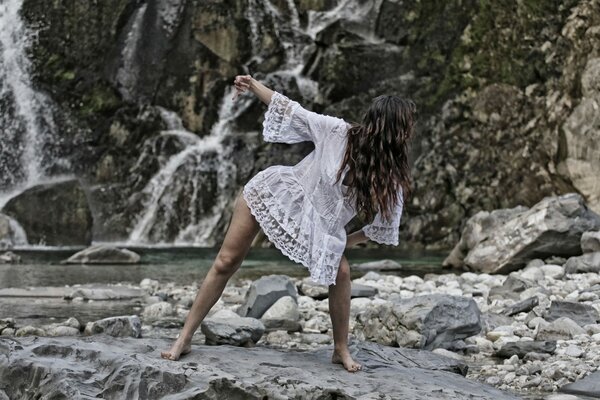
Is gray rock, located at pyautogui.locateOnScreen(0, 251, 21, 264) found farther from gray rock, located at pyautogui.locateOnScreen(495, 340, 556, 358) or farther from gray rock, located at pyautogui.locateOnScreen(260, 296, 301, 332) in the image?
gray rock, located at pyautogui.locateOnScreen(495, 340, 556, 358)

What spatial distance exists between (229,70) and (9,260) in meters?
13.1

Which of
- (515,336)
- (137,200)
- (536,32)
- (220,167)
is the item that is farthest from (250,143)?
(515,336)

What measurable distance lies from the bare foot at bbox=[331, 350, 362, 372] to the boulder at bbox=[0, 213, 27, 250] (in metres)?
18.4

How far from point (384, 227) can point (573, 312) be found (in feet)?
12.9

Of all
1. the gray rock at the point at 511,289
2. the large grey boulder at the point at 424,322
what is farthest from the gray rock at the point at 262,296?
the gray rock at the point at 511,289

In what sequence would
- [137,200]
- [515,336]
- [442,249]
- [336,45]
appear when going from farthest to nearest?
1. [336,45]
2. [137,200]
3. [442,249]
4. [515,336]

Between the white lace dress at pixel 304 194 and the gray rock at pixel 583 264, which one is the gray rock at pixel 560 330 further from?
the gray rock at pixel 583 264

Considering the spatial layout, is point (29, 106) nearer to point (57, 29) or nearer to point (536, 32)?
point (57, 29)

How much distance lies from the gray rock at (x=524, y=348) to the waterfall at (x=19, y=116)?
21.8 metres

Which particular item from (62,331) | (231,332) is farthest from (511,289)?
(62,331)

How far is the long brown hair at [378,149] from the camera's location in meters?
4.71

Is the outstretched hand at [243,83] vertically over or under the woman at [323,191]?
over

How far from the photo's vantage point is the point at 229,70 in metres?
28.0

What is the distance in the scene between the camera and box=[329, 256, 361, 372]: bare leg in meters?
4.84
